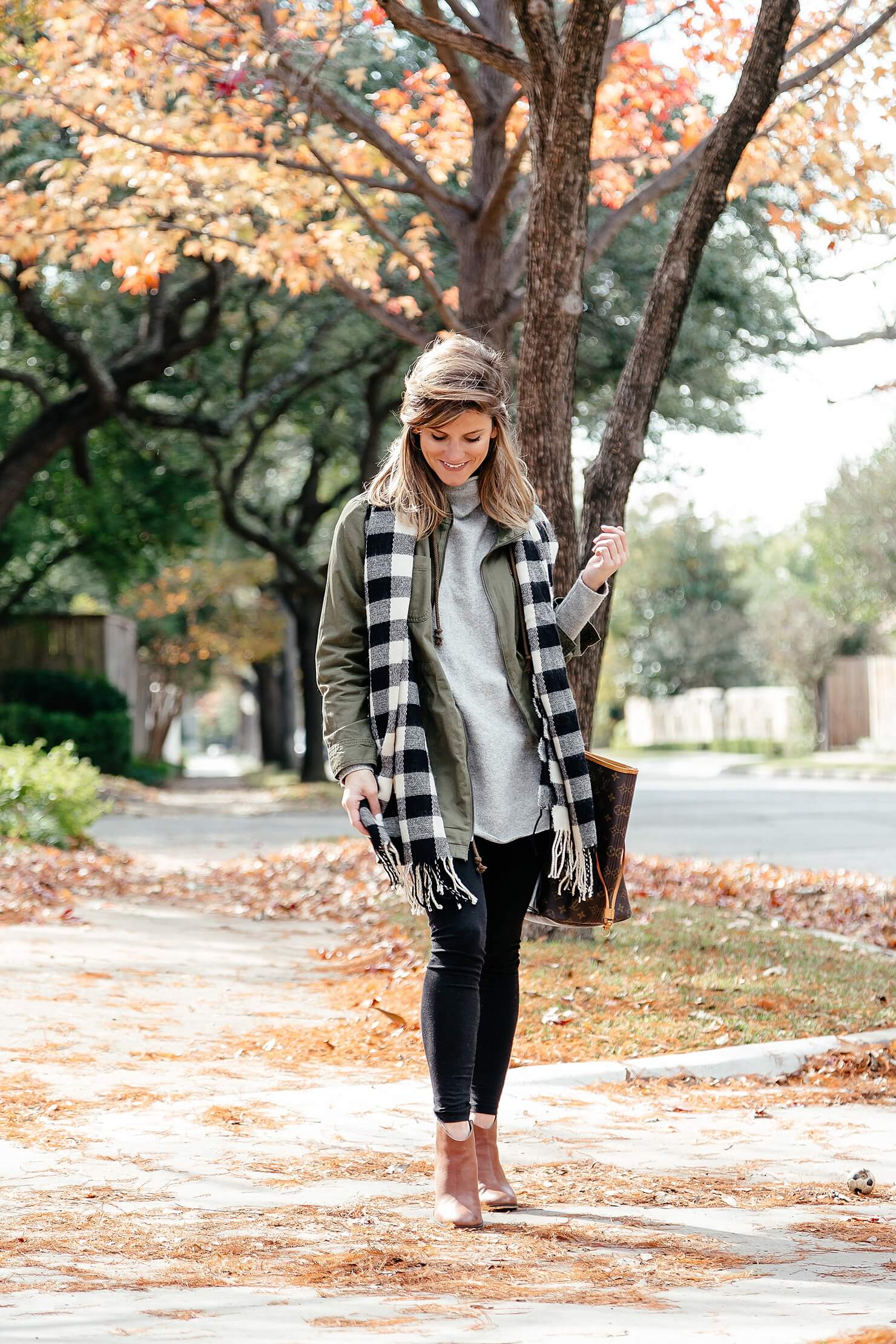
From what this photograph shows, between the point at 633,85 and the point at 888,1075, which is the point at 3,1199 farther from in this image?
the point at 633,85

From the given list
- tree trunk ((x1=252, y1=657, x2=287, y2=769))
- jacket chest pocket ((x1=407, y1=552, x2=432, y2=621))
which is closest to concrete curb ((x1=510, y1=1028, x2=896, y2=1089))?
jacket chest pocket ((x1=407, y1=552, x2=432, y2=621))

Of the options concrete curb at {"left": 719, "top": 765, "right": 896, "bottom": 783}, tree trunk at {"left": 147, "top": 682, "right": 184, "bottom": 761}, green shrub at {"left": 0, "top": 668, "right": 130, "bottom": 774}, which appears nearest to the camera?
green shrub at {"left": 0, "top": 668, "right": 130, "bottom": 774}

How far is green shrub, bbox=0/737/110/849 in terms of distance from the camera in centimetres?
1143

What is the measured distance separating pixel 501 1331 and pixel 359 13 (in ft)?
31.6

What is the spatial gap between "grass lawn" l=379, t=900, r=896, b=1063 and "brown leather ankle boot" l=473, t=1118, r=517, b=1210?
1661 mm

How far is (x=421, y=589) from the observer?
3541 millimetres

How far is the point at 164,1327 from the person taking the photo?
8.82ft

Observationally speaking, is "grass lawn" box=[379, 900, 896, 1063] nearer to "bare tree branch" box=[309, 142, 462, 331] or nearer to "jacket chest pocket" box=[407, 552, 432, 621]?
"jacket chest pocket" box=[407, 552, 432, 621]

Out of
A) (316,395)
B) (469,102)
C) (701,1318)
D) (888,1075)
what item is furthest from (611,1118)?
(316,395)

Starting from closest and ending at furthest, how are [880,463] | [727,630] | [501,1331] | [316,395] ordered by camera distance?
[501,1331] < [316,395] < [880,463] < [727,630]

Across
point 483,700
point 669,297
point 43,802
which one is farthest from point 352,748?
point 43,802

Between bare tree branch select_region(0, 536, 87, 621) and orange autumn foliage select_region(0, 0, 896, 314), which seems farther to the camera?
bare tree branch select_region(0, 536, 87, 621)

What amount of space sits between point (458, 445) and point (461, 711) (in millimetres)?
636

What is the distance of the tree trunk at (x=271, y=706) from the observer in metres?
36.8
